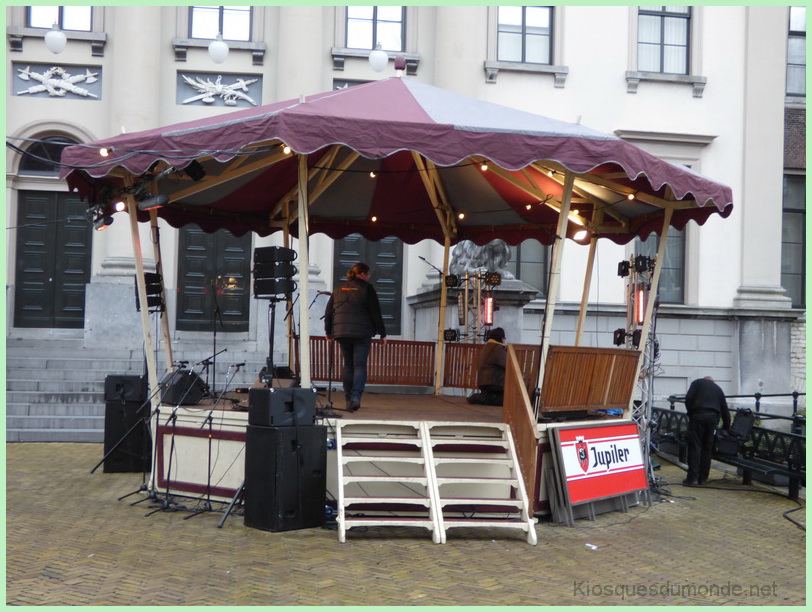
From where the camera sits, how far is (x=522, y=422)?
1018 centimetres

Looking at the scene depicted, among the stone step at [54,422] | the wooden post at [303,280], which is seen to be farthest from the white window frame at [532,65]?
the wooden post at [303,280]

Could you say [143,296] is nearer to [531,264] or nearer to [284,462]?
[284,462]

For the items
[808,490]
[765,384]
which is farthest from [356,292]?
[765,384]

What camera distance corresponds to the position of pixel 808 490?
35.6 ft

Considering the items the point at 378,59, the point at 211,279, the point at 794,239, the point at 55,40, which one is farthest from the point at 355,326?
the point at 794,239

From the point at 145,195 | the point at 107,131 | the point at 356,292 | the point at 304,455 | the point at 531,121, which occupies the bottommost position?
the point at 304,455

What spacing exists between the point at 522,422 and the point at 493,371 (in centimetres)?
319

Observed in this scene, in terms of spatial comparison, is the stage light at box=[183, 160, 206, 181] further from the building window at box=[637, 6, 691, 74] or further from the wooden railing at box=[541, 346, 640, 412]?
the building window at box=[637, 6, 691, 74]

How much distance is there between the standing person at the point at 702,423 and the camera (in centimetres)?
1348

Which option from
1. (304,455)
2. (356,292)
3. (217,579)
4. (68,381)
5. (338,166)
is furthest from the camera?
(68,381)

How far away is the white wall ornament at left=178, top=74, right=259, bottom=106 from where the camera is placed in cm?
2147

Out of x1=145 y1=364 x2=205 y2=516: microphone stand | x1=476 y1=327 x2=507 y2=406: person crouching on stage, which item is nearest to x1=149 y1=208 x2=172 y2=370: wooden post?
x1=145 y1=364 x2=205 y2=516: microphone stand

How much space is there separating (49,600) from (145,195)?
5880 millimetres

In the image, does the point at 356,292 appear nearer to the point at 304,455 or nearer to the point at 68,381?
the point at 304,455
